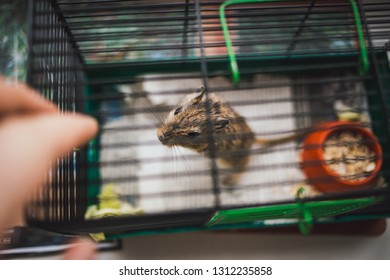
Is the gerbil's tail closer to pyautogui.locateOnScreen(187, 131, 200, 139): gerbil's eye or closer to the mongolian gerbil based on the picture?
the mongolian gerbil

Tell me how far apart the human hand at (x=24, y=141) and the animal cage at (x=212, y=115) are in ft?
0.83

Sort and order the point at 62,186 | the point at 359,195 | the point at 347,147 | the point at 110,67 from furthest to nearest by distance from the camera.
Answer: the point at 110,67 < the point at 347,147 < the point at 62,186 < the point at 359,195

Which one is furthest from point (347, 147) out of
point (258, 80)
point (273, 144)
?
point (258, 80)

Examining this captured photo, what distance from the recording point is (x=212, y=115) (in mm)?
861

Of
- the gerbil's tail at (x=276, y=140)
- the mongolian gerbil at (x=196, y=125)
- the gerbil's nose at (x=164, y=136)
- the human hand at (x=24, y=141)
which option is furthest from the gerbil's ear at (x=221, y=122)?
the human hand at (x=24, y=141)

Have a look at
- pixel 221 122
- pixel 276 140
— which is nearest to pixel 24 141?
pixel 221 122

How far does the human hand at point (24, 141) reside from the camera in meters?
0.35

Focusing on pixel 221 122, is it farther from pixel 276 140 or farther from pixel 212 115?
pixel 276 140

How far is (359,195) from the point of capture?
0.65 meters

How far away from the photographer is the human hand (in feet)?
1.14

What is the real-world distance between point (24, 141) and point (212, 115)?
0.56 meters

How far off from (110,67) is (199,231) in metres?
0.57
